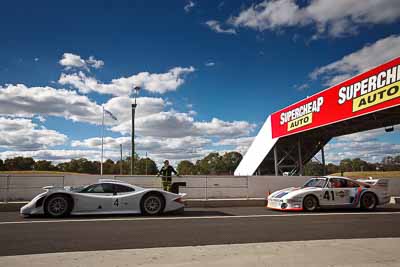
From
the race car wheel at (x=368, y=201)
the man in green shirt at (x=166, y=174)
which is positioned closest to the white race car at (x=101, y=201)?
the man in green shirt at (x=166, y=174)

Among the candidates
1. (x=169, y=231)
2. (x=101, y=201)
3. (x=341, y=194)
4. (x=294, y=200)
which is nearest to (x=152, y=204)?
(x=101, y=201)

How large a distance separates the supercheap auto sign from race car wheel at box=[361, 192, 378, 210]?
5661 millimetres

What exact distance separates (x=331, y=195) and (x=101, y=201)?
796cm

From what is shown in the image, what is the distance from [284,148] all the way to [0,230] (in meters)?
25.7

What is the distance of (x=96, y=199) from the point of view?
9.98 meters

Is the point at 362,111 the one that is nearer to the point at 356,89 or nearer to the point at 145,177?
the point at 356,89

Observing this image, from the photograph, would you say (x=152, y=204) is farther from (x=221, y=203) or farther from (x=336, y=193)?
(x=336, y=193)

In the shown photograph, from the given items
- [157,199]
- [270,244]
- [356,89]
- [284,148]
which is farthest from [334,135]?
[270,244]

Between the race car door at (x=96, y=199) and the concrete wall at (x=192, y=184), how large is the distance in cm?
477

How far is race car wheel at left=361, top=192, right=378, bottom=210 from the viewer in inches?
484

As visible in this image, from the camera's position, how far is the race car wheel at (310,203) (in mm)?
11625

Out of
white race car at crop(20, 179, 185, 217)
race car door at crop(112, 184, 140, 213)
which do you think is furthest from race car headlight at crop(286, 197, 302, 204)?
race car door at crop(112, 184, 140, 213)

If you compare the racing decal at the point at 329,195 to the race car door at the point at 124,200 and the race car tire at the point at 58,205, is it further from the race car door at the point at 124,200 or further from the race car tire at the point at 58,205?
the race car tire at the point at 58,205

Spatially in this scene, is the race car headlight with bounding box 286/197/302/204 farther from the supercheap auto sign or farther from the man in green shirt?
the supercheap auto sign
